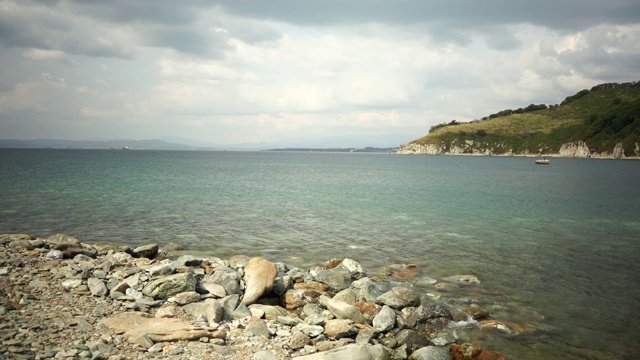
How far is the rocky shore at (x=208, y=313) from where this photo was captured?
33.8ft

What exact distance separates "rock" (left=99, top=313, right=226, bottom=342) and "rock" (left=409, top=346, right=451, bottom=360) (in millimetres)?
6020

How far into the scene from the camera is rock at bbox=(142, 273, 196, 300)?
13.9 metres

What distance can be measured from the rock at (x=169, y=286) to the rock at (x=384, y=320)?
7.15 metres

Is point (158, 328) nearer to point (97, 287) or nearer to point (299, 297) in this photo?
point (97, 287)

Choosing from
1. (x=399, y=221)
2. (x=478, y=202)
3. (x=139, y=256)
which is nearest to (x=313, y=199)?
(x=399, y=221)

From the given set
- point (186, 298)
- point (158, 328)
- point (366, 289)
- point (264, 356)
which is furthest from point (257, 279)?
point (264, 356)

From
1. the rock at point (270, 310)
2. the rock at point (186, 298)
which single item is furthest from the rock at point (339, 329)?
the rock at point (186, 298)

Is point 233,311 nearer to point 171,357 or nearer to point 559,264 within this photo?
point 171,357

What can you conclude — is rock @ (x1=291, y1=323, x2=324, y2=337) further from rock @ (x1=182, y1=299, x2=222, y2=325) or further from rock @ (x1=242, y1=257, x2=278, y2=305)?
rock @ (x1=242, y1=257, x2=278, y2=305)

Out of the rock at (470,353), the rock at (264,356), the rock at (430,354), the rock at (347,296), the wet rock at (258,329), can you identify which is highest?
the rock at (264,356)

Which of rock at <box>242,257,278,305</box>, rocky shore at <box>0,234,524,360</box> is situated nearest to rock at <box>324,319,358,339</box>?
rocky shore at <box>0,234,524,360</box>

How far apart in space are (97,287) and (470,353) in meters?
13.4

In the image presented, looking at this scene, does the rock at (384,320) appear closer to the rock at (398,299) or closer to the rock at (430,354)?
the rock at (398,299)

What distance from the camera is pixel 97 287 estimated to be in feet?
45.1
